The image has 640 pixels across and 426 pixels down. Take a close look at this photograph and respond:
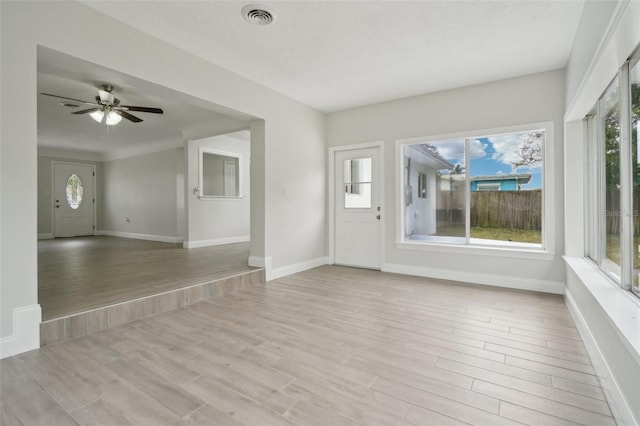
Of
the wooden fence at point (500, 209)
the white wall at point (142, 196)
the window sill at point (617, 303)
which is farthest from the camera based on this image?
the white wall at point (142, 196)

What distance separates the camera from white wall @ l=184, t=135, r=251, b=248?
6809 millimetres

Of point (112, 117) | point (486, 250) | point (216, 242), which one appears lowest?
point (216, 242)

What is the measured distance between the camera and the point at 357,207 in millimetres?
5457

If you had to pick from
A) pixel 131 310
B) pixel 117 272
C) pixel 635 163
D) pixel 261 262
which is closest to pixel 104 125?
pixel 117 272

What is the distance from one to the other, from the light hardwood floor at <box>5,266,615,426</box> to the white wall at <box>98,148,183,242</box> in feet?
17.6

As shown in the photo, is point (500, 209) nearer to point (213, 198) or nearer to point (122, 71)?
point (122, 71)

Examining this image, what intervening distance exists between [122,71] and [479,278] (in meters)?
4.77

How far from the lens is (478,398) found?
1746 millimetres

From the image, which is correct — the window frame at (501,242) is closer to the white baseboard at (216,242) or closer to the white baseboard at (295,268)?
the white baseboard at (295,268)

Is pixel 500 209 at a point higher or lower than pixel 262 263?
higher

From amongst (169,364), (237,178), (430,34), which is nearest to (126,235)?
(237,178)

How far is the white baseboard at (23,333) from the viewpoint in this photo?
7.17 feet

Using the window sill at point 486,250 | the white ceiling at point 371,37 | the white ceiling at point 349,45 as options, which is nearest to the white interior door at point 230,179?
the white ceiling at point 349,45

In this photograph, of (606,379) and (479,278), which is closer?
(606,379)
